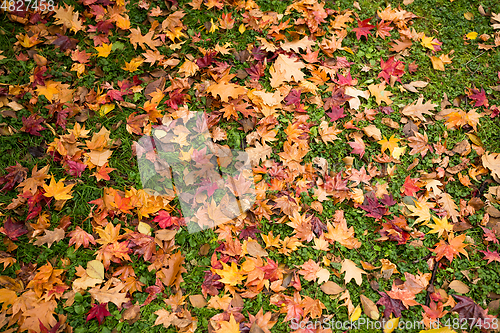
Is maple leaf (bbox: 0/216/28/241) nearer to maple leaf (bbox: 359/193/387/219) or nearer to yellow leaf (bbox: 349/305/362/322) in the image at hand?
yellow leaf (bbox: 349/305/362/322)

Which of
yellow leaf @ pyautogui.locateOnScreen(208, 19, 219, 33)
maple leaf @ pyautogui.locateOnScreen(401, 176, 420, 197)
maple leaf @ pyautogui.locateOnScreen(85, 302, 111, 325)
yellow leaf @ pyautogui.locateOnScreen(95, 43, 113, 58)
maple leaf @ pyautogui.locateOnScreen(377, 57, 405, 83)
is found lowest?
maple leaf @ pyautogui.locateOnScreen(85, 302, 111, 325)

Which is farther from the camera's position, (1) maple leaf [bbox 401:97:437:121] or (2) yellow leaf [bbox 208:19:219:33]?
(2) yellow leaf [bbox 208:19:219:33]

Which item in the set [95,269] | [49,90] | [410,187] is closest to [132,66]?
[49,90]

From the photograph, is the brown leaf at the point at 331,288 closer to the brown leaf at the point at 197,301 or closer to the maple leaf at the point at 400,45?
the brown leaf at the point at 197,301

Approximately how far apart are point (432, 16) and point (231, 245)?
3.43 meters

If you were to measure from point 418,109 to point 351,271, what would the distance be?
5.70 ft

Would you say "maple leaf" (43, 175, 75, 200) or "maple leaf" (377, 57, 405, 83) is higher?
"maple leaf" (377, 57, 405, 83)

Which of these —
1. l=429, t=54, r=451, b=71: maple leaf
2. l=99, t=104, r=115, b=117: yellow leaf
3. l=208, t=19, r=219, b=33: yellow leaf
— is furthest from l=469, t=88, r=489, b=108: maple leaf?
l=99, t=104, r=115, b=117: yellow leaf

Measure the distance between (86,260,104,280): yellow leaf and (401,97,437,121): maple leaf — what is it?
9.77 ft

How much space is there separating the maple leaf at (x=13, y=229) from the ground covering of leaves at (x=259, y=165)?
10mm

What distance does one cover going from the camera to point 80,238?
2314 mm

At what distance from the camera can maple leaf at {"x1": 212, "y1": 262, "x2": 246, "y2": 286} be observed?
88.7 inches

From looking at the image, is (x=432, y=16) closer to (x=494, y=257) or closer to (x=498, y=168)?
(x=498, y=168)

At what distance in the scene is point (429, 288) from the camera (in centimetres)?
234
